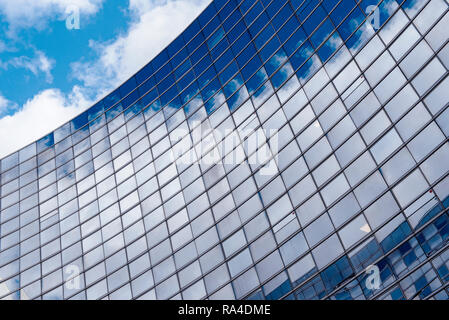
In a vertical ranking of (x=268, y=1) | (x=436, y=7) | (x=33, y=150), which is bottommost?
(x=436, y=7)

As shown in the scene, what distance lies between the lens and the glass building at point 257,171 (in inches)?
837

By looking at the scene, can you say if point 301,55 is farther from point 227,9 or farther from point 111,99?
point 111,99

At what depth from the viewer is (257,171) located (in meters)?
28.6

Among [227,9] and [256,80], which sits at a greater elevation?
[227,9]

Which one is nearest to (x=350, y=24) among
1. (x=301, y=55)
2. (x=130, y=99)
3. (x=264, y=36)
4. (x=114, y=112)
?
(x=301, y=55)

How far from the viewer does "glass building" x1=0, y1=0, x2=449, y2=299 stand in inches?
837

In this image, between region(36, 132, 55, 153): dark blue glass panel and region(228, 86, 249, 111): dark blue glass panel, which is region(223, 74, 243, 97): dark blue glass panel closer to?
region(228, 86, 249, 111): dark blue glass panel

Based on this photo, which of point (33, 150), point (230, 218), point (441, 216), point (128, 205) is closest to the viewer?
point (441, 216)

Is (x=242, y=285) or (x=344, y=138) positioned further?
(x=242, y=285)

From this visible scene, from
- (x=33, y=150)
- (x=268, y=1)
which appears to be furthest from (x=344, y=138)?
(x=33, y=150)

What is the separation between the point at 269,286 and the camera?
82.8 ft

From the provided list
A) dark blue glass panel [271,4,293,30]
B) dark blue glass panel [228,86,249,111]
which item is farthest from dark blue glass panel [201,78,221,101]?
dark blue glass panel [271,4,293,30]
